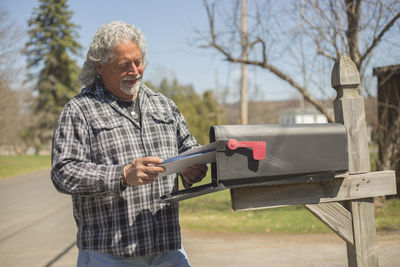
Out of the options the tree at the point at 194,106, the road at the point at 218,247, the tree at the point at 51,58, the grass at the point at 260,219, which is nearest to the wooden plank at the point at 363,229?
the road at the point at 218,247

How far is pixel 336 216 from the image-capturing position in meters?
1.80

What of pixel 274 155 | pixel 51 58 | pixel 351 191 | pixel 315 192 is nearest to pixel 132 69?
pixel 274 155

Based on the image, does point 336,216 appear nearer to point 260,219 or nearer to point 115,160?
point 115,160

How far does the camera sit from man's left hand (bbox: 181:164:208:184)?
6.42 feet

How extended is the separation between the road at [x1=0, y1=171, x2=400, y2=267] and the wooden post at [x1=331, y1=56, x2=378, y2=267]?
109 inches

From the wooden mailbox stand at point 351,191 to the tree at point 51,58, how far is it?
35.9m

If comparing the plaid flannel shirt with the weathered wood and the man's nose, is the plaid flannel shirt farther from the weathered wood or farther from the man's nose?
the weathered wood

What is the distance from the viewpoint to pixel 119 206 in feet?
5.83

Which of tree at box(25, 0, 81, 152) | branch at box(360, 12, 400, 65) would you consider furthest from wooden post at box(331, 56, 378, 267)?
tree at box(25, 0, 81, 152)

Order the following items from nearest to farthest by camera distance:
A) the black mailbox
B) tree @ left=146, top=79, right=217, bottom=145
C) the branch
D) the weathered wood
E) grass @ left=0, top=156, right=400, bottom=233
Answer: the black mailbox < the weathered wood < the branch < grass @ left=0, top=156, right=400, bottom=233 < tree @ left=146, top=79, right=217, bottom=145

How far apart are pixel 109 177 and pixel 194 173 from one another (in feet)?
1.66

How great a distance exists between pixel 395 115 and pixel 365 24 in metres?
1.95

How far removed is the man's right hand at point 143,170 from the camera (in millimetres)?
1514

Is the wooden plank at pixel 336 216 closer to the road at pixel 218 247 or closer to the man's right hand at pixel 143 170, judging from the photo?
the man's right hand at pixel 143 170
